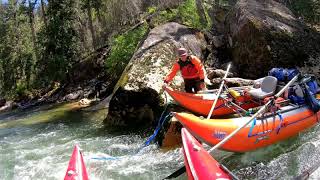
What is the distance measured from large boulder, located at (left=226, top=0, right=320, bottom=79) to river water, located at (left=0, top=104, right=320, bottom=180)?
A: 429 centimetres

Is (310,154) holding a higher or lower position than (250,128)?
lower

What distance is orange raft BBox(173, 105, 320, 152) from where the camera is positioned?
622 centimetres

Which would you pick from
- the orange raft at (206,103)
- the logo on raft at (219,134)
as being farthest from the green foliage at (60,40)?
the logo on raft at (219,134)

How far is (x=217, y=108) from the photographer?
874 centimetres

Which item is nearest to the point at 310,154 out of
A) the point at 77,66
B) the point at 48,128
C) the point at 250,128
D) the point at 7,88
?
the point at 250,128

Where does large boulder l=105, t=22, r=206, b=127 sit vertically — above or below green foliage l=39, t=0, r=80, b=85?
below

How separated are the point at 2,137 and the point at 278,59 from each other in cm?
884

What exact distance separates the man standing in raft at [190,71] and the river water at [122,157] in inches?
64.1

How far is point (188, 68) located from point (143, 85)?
164 cm

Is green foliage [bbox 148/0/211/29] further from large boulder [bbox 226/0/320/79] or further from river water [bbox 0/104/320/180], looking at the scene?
river water [bbox 0/104/320/180]

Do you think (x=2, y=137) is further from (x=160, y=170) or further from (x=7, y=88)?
(x=7, y=88)

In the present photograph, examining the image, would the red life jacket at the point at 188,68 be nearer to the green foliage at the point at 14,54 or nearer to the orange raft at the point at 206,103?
the orange raft at the point at 206,103

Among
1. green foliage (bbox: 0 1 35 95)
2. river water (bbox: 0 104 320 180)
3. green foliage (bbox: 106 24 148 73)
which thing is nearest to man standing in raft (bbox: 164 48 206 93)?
river water (bbox: 0 104 320 180)

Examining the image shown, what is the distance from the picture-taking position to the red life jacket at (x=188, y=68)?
9.18 meters
